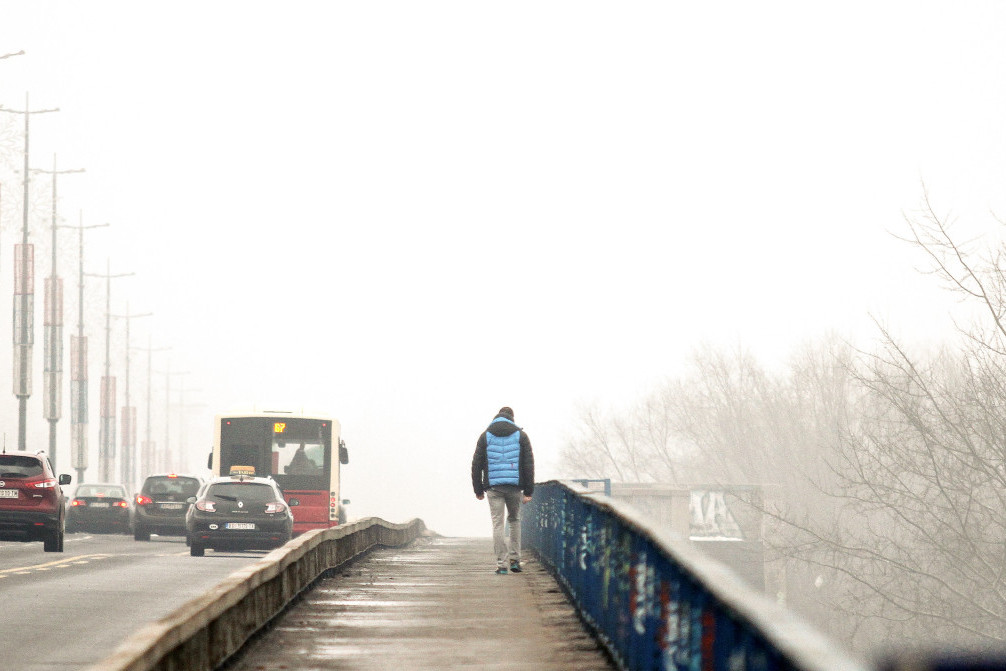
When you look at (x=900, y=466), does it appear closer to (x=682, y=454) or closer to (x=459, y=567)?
(x=459, y=567)

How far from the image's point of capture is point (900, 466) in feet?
129

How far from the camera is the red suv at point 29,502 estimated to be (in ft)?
91.6

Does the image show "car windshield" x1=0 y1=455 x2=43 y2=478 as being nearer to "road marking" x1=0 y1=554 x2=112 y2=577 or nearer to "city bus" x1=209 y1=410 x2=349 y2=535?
"road marking" x1=0 y1=554 x2=112 y2=577

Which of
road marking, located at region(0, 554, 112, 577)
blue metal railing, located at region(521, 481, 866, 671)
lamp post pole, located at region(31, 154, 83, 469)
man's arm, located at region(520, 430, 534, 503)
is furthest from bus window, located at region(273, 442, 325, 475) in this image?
lamp post pole, located at region(31, 154, 83, 469)

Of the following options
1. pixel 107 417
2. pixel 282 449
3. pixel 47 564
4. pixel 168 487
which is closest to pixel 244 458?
pixel 282 449

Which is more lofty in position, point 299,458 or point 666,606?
point 299,458

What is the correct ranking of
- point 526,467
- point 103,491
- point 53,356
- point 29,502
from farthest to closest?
point 53,356 → point 103,491 → point 29,502 → point 526,467

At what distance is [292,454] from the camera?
1401 inches

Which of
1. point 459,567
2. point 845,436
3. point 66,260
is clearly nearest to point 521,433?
point 459,567

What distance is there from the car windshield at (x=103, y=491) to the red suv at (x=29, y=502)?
1797 centimetres

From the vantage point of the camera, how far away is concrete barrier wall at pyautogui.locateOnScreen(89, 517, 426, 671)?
23.1ft

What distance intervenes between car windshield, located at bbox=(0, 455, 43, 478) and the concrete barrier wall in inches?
480

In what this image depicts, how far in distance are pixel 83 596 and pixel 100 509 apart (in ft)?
97.9

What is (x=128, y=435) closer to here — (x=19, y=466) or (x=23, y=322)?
(x=23, y=322)
